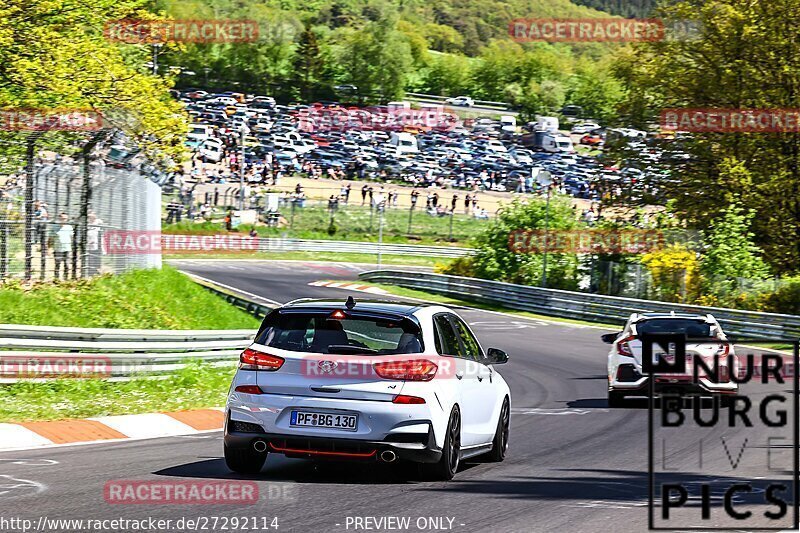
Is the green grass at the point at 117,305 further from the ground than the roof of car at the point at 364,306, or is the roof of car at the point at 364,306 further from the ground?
the roof of car at the point at 364,306

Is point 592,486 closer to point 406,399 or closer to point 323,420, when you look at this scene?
point 406,399

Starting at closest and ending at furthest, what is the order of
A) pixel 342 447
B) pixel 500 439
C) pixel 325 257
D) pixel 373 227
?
pixel 342 447 < pixel 500 439 < pixel 325 257 < pixel 373 227

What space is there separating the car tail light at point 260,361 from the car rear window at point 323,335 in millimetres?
132

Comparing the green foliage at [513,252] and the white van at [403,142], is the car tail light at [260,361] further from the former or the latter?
the white van at [403,142]

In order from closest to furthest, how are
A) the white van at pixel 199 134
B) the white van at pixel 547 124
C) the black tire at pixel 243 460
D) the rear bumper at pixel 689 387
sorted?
the rear bumper at pixel 689 387
the black tire at pixel 243 460
the white van at pixel 199 134
the white van at pixel 547 124

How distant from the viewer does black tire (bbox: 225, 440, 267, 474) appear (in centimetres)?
977

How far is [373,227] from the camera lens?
3009 inches

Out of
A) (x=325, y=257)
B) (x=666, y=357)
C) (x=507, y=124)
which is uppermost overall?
(x=507, y=124)

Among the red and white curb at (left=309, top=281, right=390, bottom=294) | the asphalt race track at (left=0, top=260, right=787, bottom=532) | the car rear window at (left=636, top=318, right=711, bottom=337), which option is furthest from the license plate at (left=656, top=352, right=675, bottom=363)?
the red and white curb at (left=309, top=281, right=390, bottom=294)

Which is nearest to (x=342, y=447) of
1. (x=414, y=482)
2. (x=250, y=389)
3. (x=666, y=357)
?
(x=414, y=482)

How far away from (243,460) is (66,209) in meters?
12.8

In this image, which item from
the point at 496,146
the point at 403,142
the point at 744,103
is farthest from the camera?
the point at 496,146

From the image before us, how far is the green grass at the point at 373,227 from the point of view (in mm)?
73312

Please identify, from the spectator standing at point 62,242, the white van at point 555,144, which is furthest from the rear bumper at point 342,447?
the white van at point 555,144
